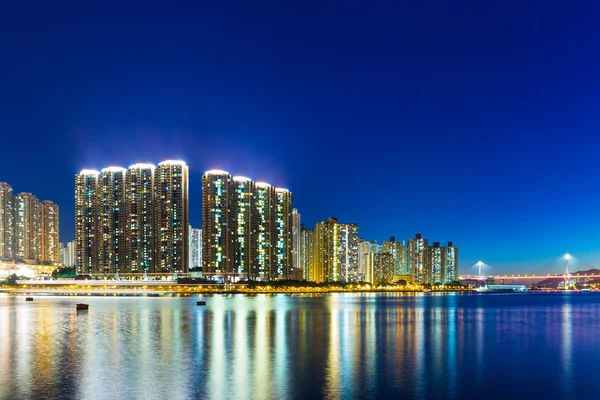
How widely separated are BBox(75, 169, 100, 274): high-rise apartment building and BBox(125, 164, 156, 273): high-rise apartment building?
11.6 metres

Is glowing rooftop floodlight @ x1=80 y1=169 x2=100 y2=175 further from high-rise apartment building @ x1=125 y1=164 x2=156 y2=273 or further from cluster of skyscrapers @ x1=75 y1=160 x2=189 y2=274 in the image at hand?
high-rise apartment building @ x1=125 y1=164 x2=156 y2=273

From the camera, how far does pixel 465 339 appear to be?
4222 centimetres

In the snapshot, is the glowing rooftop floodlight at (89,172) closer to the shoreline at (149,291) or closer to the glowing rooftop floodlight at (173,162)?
the glowing rooftop floodlight at (173,162)

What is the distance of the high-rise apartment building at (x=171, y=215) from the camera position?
15412 cm

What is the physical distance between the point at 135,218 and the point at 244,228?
2989 centimetres

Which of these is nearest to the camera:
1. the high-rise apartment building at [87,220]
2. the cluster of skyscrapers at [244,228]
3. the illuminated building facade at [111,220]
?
the cluster of skyscrapers at [244,228]

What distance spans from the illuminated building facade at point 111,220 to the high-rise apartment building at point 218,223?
22700 mm

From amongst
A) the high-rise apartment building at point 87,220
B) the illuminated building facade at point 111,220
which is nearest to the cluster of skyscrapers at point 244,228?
the illuminated building facade at point 111,220

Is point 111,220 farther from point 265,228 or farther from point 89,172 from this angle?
point 265,228

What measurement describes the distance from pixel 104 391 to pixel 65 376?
4098 millimetres

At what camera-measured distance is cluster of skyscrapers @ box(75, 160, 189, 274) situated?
154625mm

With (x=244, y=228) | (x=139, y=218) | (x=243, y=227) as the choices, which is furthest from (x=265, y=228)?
(x=139, y=218)

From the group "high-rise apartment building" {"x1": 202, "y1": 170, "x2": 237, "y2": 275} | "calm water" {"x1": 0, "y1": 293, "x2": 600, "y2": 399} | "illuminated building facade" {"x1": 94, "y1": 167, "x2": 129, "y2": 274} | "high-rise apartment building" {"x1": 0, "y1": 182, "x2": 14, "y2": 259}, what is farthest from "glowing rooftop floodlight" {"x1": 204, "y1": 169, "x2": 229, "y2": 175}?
"calm water" {"x1": 0, "y1": 293, "x2": 600, "y2": 399}

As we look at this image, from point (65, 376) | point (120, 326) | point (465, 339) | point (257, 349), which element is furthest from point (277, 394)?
point (120, 326)
